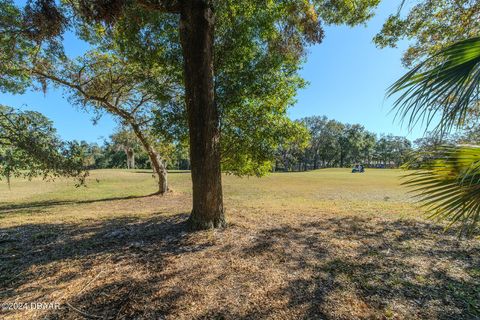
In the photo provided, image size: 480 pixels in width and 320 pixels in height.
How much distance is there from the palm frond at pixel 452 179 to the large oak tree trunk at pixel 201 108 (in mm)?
3225

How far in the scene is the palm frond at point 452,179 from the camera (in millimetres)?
1951

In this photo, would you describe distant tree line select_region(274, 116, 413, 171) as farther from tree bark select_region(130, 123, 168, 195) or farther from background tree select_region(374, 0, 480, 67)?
background tree select_region(374, 0, 480, 67)

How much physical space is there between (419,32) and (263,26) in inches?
176

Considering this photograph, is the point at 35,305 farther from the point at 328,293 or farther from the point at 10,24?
the point at 10,24

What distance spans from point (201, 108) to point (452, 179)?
144 inches

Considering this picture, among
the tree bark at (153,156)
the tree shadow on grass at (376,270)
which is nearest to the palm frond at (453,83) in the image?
the tree shadow on grass at (376,270)

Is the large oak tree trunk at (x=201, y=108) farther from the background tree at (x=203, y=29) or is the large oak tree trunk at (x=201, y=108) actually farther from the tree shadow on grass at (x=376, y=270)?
the tree shadow on grass at (x=376, y=270)

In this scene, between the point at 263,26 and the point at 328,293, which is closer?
the point at 328,293

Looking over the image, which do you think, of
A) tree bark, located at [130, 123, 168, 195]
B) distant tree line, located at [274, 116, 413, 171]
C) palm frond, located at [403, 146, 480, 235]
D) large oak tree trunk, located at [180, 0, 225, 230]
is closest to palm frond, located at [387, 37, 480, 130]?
palm frond, located at [403, 146, 480, 235]

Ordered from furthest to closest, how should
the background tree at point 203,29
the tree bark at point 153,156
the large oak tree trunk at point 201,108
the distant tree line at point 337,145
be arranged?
the distant tree line at point 337,145, the tree bark at point 153,156, the large oak tree trunk at point 201,108, the background tree at point 203,29

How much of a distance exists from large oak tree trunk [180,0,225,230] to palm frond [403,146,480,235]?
10.6 feet

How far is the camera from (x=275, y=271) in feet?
10.1

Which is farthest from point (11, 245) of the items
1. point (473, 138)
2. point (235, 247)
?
point (473, 138)

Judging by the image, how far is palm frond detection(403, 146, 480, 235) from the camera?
1.95 metres
